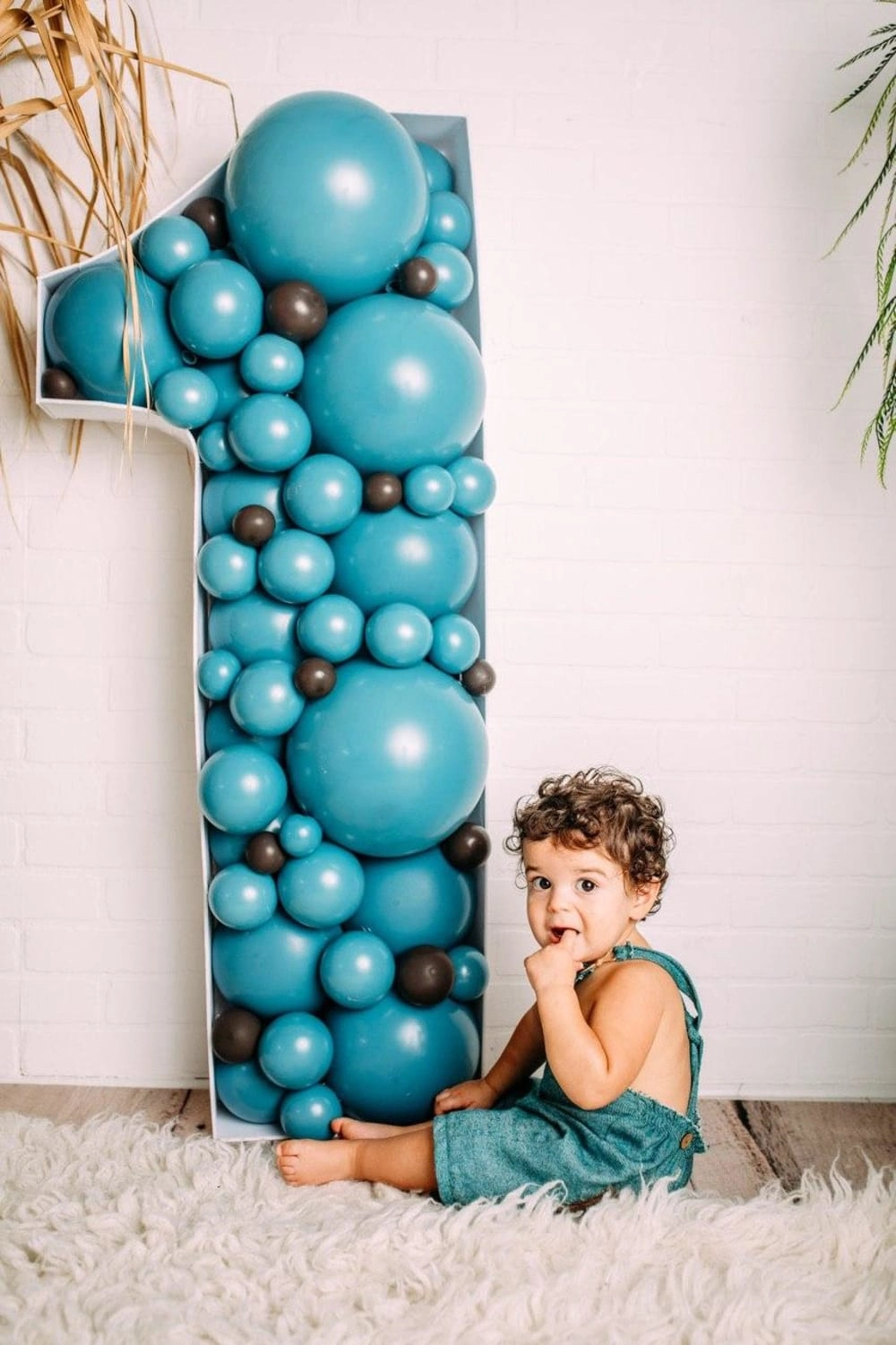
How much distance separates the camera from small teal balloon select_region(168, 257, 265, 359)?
1622 mm

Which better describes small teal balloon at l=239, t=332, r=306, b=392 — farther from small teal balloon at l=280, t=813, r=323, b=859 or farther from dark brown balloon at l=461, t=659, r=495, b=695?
small teal balloon at l=280, t=813, r=323, b=859

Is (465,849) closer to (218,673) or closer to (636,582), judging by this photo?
(218,673)

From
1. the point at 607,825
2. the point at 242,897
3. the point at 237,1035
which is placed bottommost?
the point at 237,1035

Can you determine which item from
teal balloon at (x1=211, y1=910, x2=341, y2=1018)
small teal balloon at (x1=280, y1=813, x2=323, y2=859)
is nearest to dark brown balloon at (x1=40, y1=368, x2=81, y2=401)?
small teal balloon at (x1=280, y1=813, x2=323, y2=859)

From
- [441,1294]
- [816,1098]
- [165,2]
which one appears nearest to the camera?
[441,1294]

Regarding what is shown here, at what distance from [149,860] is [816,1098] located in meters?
1.28

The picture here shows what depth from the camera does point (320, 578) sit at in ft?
5.41

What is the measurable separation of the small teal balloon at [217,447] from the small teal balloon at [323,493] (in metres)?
0.11

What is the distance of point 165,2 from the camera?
1963 millimetres

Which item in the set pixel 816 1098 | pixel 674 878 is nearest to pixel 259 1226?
pixel 674 878

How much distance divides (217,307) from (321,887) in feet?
2.71

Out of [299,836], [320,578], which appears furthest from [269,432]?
[299,836]

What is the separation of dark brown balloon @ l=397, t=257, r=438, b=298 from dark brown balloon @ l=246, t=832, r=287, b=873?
0.82 meters

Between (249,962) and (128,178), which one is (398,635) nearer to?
(249,962)
